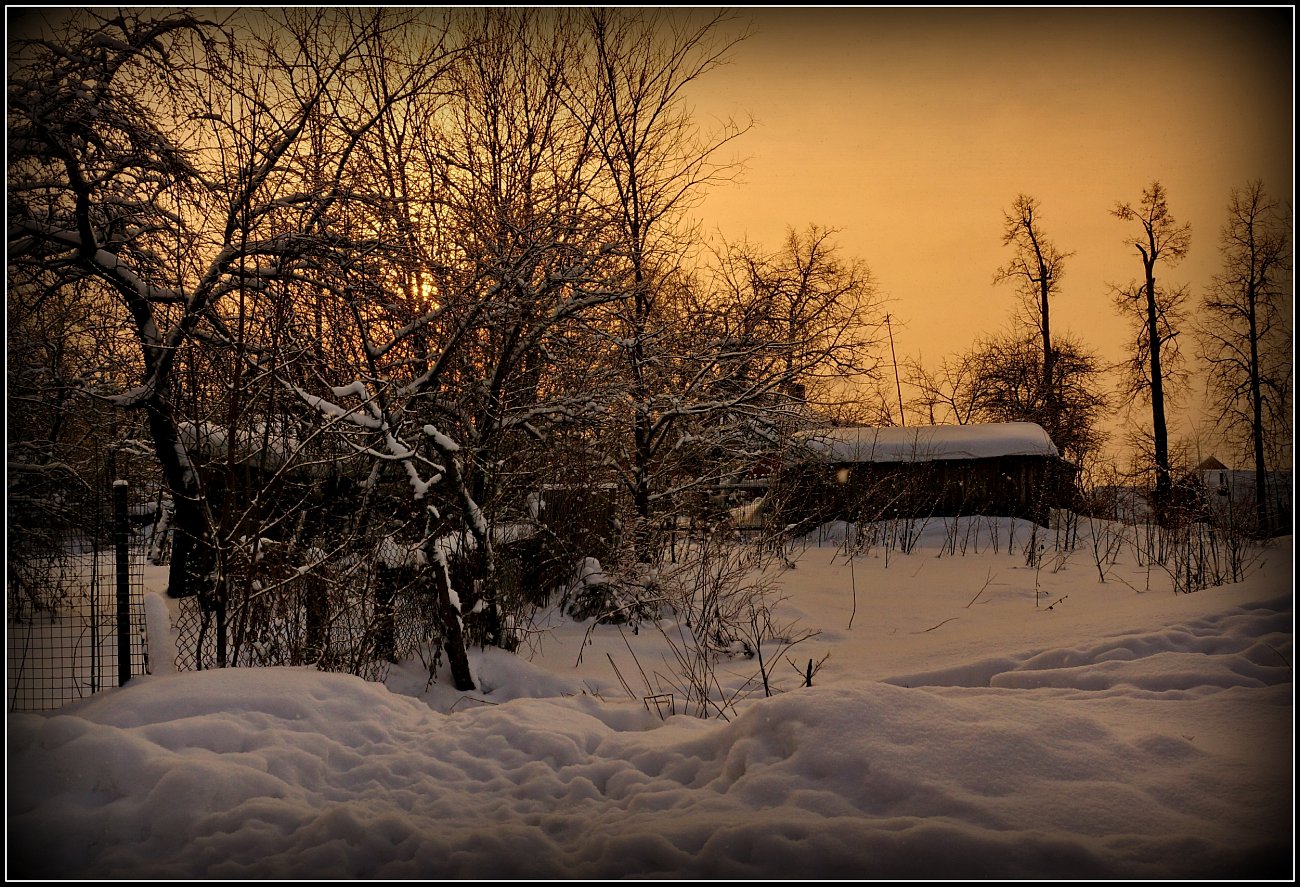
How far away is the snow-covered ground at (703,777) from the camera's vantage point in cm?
297

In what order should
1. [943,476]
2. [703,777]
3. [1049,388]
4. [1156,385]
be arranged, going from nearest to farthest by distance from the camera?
[703,777]
[943,476]
[1156,385]
[1049,388]

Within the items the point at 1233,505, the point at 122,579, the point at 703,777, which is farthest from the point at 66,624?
the point at 1233,505

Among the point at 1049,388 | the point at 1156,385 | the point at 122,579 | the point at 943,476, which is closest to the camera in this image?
the point at 122,579

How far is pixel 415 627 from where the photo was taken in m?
6.98

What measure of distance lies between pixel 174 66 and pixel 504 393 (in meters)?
3.63

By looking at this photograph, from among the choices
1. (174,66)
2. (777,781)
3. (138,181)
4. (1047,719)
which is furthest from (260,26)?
(1047,719)

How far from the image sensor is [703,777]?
381cm

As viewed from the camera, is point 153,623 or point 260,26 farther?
point 260,26

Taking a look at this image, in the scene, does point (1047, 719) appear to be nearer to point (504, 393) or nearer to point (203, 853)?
point (203, 853)

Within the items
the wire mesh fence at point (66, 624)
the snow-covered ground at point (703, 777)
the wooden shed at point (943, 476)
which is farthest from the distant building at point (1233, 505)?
the wire mesh fence at point (66, 624)

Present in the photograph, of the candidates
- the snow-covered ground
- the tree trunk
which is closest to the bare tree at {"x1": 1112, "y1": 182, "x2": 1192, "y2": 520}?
the tree trunk

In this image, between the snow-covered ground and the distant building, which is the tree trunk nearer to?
the distant building

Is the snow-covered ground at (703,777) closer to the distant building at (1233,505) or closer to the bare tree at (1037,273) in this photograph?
the distant building at (1233,505)

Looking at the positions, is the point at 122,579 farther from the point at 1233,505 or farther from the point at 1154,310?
the point at 1154,310
